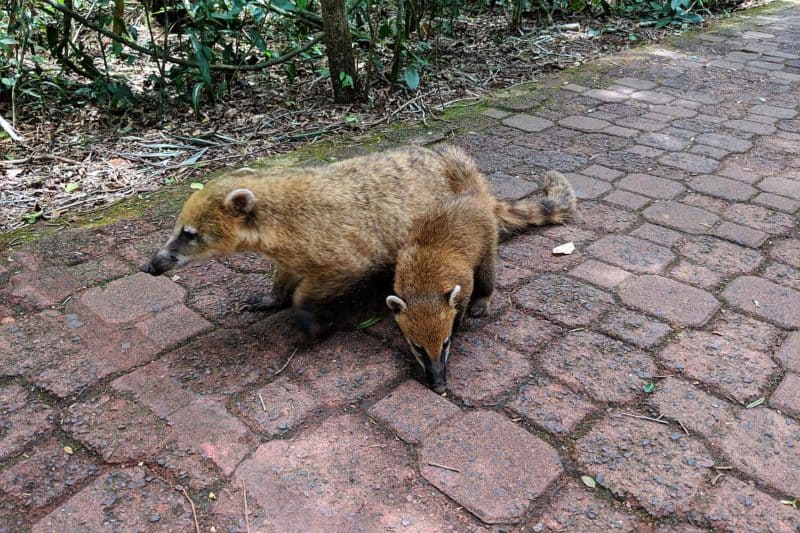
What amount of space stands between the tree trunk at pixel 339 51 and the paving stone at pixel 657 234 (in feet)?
11.4

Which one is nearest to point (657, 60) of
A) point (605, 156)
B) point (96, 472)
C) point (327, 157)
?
point (605, 156)

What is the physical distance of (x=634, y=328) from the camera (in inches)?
139

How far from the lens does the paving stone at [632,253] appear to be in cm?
408

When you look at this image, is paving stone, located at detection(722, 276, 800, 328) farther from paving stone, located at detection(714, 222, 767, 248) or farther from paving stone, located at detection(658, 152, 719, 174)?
paving stone, located at detection(658, 152, 719, 174)

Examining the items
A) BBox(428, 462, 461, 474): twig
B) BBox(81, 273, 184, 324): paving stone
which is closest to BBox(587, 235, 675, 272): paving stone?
BBox(428, 462, 461, 474): twig

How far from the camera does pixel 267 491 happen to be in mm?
2623

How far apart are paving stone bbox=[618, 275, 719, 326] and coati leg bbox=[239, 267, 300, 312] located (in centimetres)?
190

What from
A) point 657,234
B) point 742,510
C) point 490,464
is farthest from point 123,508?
point 657,234

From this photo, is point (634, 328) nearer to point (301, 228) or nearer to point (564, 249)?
point (564, 249)

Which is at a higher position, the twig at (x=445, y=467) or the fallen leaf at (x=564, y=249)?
the twig at (x=445, y=467)

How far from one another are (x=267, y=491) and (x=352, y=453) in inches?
15.0

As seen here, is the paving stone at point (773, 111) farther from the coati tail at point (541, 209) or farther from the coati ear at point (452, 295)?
the coati ear at point (452, 295)

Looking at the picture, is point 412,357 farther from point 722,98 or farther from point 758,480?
point 722,98

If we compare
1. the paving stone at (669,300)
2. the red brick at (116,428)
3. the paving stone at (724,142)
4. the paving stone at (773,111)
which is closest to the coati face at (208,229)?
the red brick at (116,428)
